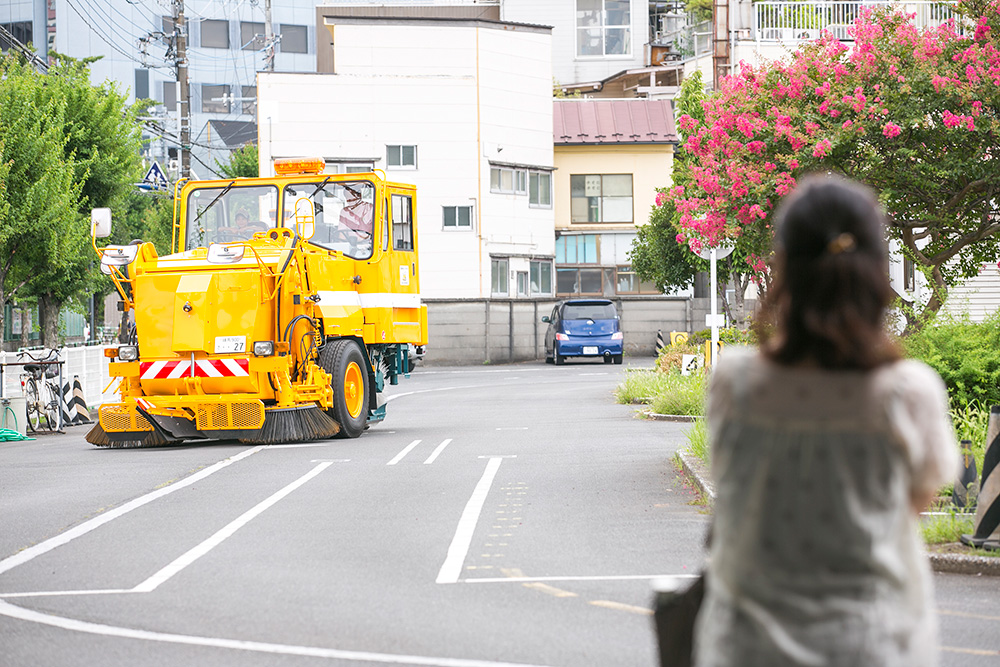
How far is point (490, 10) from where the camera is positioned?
6412 cm

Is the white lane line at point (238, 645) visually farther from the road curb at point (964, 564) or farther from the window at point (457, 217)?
the window at point (457, 217)

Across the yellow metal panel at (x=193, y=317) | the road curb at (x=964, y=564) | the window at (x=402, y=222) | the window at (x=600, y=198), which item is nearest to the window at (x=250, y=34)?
the window at (x=600, y=198)

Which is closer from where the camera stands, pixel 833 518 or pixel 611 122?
pixel 833 518

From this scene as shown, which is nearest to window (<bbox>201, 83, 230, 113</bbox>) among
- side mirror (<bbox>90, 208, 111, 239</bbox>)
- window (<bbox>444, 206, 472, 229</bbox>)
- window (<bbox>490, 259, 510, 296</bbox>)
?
window (<bbox>444, 206, 472, 229</bbox>)

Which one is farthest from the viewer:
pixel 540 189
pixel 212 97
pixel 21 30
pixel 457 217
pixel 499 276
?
pixel 212 97

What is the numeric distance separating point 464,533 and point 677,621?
20.0 ft

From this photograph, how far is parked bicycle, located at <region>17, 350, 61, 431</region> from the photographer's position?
21.5m

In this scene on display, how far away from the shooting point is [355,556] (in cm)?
886

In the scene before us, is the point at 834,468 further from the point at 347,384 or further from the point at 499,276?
the point at 499,276

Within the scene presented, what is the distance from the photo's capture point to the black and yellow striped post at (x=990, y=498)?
809cm

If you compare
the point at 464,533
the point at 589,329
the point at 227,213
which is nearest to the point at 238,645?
the point at 464,533

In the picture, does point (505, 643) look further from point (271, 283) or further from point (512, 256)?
point (512, 256)

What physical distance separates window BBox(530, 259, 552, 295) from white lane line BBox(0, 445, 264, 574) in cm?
3619

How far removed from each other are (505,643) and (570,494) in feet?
17.6
